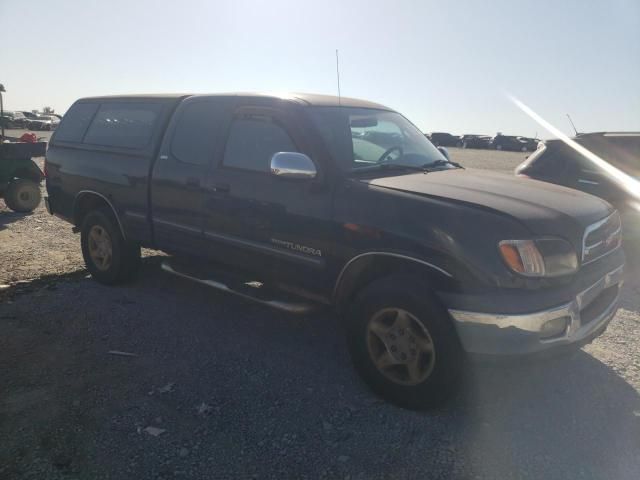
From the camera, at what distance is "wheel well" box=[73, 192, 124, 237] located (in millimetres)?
5168

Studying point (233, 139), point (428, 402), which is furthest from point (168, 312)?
point (428, 402)

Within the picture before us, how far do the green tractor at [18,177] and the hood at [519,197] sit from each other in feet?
27.3

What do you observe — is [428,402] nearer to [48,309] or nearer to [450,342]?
[450,342]

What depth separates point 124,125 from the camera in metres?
5.05

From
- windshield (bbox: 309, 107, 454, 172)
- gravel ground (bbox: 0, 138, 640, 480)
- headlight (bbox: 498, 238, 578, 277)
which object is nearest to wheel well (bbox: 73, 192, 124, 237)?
gravel ground (bbox: 0, 138, 640, 480)

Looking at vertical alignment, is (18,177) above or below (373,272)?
below

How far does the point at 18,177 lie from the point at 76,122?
4994mm

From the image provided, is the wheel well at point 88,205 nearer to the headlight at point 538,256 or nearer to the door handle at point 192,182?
the door handle at point 192,182

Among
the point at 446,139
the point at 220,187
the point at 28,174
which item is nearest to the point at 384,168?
the point at 220,187

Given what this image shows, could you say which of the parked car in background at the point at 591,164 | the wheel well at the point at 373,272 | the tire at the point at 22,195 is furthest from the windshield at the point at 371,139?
the tire at the point at 22,195

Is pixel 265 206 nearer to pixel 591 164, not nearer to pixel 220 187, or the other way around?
pixel 220 187

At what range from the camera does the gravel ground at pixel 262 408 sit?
2635 millimetres

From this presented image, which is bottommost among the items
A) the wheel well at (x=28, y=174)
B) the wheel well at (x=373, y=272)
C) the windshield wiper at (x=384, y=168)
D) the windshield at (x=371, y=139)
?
the wheel well at (x=28, y=174)

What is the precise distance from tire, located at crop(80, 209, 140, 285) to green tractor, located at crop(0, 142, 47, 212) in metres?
4.83
